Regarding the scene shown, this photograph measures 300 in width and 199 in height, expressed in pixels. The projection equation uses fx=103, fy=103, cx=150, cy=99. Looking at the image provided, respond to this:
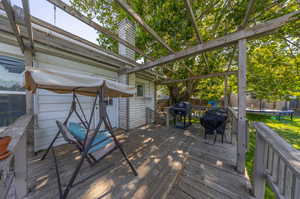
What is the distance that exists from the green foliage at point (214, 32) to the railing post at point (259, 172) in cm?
329

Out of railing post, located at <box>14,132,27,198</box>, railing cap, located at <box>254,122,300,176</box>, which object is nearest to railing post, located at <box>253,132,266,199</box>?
railing cap, located at <box>254,122,300,176</box>

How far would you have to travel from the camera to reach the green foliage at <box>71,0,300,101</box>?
9.98 feet

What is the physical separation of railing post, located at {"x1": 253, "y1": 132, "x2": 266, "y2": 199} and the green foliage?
329cm

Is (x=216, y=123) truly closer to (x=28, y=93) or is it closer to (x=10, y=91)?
(x=28, y=93)

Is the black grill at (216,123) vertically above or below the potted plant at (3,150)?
A: below

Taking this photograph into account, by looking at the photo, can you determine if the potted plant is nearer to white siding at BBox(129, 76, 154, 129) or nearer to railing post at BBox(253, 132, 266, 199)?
railing post at BBox(253, 132, 266, 199)

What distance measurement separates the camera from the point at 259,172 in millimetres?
1644

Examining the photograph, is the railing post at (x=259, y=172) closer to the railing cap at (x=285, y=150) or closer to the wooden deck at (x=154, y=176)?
the wooden deck at (x=154, y=176)

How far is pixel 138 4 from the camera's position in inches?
150

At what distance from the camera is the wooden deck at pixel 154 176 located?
1.70 meters

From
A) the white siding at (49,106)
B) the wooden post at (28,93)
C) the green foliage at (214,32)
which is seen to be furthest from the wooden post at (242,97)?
the wooden post at (28,93)

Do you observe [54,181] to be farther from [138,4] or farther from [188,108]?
[138,4]

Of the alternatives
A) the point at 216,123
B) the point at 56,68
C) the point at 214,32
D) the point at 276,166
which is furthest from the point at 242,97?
the point at 56,68

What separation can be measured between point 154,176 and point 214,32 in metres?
5.25
